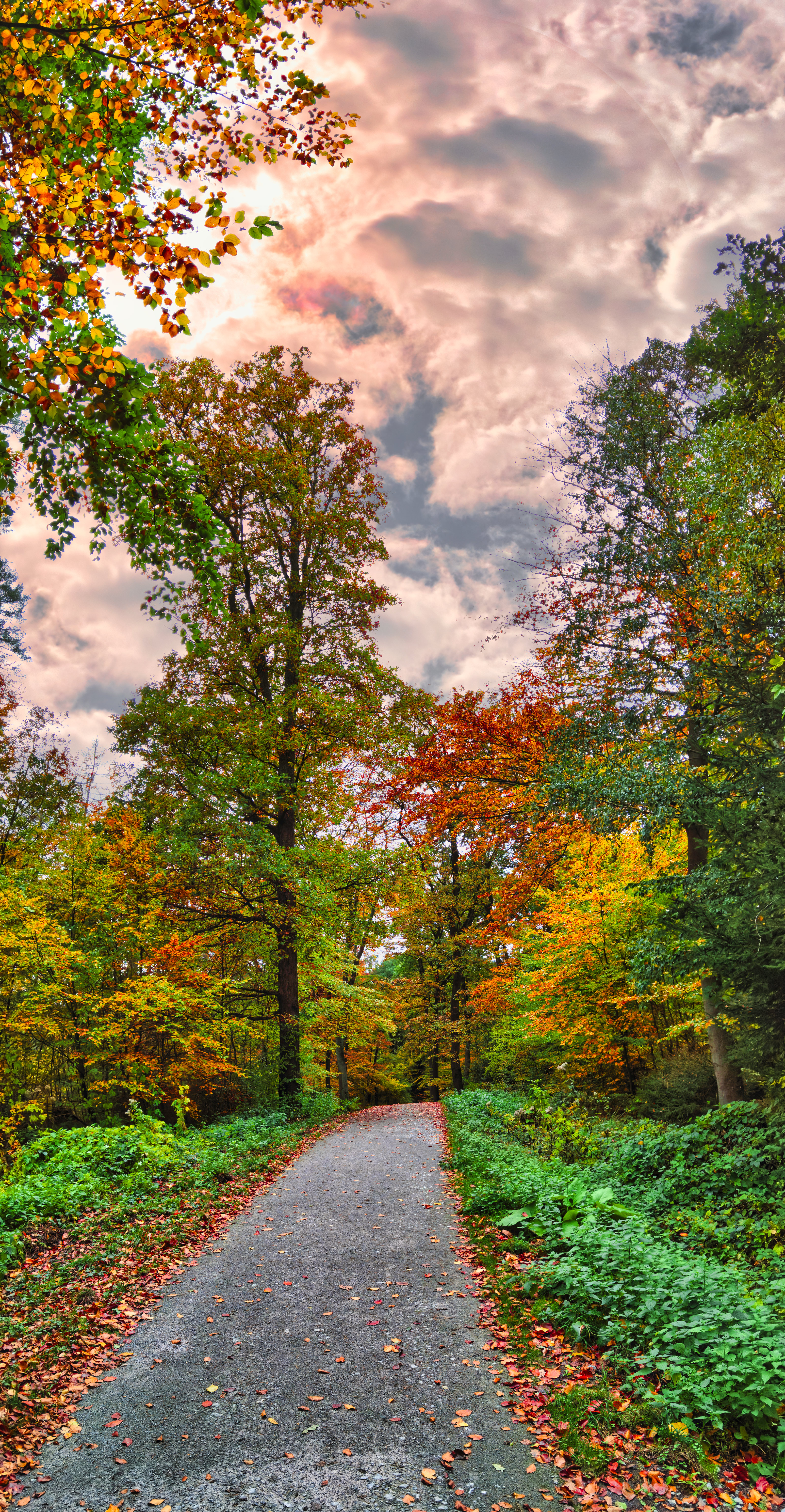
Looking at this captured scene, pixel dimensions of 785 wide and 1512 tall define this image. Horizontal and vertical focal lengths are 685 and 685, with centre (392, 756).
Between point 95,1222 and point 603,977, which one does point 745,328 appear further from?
point 95,1222

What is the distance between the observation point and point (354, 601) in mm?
15125

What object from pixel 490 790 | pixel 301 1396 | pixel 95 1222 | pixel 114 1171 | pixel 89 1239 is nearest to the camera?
pixel 301 1396

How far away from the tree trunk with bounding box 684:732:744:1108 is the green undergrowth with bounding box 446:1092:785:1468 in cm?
114

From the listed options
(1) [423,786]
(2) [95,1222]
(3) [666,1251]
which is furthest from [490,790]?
(2) [95,1222]

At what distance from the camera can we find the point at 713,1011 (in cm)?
959

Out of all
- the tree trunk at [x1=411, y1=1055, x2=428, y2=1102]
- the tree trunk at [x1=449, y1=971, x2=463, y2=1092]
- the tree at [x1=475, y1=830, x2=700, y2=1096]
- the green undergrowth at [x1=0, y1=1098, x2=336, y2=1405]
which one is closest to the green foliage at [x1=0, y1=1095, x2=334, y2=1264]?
the green undergrowth at [x1=0, y1=1098, x2=336, y2=1405]

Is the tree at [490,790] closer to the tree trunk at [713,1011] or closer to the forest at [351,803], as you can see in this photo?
the forest at [351,803]

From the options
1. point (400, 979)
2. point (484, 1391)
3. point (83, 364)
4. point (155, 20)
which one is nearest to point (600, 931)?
point (484, 1391)

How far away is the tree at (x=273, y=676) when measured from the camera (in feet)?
42.9

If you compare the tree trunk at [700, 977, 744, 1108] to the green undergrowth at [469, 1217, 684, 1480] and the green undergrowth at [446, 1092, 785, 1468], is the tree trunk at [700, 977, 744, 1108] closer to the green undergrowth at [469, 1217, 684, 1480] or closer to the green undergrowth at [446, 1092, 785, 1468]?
the green undergrowth at [446, 1092, 785, 1468]

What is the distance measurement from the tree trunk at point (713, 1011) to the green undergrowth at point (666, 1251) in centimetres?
114

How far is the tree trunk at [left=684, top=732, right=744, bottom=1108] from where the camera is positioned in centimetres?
960

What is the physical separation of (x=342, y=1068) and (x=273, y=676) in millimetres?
18260

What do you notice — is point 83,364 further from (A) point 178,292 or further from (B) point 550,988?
(B) point 550,988
